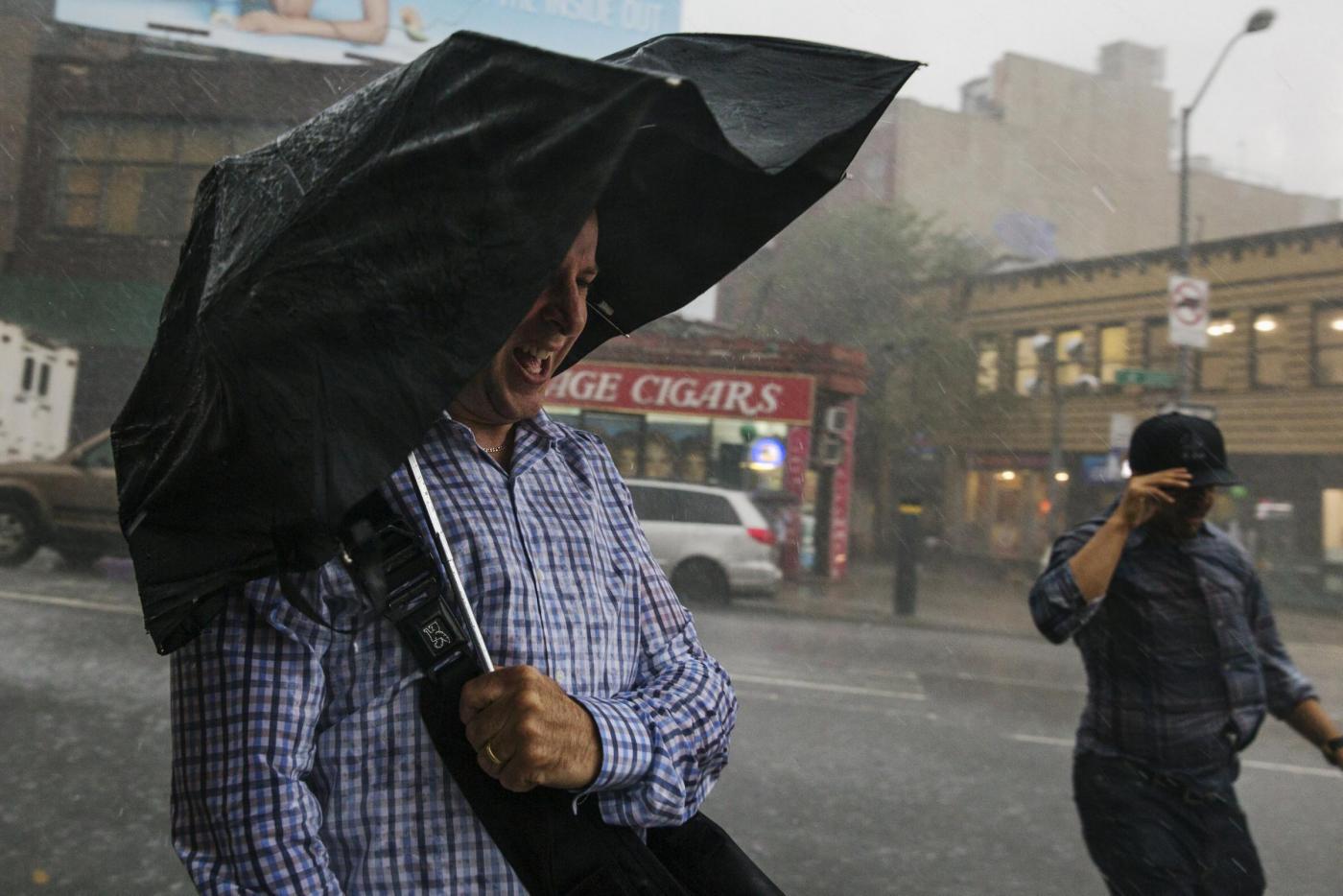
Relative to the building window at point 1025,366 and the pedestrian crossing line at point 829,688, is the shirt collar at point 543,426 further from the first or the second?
the building window at point 1025,366

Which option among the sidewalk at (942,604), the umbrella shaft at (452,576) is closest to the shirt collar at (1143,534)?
the umbrella shaft at (452,576)

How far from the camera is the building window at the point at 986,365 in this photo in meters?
24.3

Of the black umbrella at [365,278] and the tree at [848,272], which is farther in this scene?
the tree at [848,272]

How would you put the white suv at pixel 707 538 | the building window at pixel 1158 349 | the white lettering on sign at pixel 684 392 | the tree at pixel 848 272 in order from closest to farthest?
the white suv at pixel 707 538 → the white lettering on sign at pixel 684 392 → the tree at pixel 848 272 → the building window at pixel 1158 349

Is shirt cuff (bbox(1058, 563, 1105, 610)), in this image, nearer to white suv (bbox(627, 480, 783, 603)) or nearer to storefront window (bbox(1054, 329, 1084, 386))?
white suv (bbox(627, 480, 783, 603))

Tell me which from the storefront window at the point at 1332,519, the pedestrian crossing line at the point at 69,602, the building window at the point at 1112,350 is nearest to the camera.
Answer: the pedestrian crossing line at the point at 69,602

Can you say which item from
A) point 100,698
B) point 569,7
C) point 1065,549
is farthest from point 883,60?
point 569,7

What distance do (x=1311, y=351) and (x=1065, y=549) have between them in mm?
20297

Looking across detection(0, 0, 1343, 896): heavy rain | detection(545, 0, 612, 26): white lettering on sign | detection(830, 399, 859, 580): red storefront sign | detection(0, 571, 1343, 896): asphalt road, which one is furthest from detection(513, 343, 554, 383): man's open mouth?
detection(830, 399, 859, 580): red storefront sign

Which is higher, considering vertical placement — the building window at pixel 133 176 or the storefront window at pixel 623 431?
the building window at pixel 133 176

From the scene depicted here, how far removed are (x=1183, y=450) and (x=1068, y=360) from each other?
71.7 feet

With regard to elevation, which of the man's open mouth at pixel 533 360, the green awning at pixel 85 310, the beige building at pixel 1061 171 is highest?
the beige building at pixel 1061 171

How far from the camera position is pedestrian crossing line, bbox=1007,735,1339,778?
702cm

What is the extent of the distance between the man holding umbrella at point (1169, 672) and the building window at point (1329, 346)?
1976 centimetres
